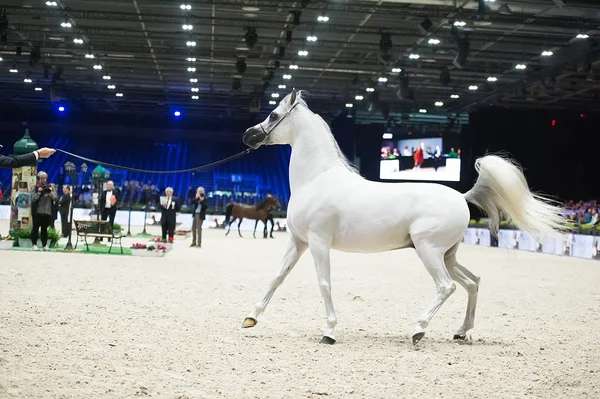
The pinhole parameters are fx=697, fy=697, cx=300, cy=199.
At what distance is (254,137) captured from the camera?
6988 mm

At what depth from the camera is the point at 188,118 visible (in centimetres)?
4431

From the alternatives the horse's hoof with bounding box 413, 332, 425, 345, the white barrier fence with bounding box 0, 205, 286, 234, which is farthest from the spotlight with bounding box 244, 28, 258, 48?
the horse's hoof with bounding box 413, 332, 425, 345

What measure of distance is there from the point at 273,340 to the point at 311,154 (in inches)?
73.7

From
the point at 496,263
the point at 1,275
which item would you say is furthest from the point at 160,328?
the point at 496,263

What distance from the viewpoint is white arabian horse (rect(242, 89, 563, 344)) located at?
644cm

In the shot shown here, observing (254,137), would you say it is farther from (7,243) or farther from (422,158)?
(422,158)

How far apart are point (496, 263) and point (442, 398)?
14.8 metres

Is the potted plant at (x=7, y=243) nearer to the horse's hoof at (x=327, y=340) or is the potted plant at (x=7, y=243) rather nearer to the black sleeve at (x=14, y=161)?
the black sleeve at (x=14, y=161)

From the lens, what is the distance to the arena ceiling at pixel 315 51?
1975 centimetres

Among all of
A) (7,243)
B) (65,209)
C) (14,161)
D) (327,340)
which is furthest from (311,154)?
(65,209)

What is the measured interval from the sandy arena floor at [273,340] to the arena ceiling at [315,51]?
9701 millimetres

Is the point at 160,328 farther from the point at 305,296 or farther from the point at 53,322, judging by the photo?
the point at 305,296

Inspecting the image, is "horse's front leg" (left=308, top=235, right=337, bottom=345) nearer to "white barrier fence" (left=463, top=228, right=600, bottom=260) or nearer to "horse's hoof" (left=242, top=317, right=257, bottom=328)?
Answer: "horse's hoof" (left=242, top=317, right=257, bottom=328)

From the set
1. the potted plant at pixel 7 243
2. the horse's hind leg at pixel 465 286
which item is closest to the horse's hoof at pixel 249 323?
the horse's hind leg at pixel 465 286
